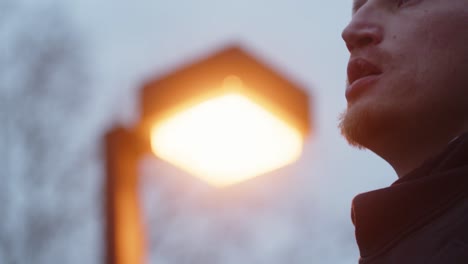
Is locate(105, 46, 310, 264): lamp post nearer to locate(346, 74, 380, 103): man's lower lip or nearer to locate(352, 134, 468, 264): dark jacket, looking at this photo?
locate(346, 74, 380, 103): man's lower lip

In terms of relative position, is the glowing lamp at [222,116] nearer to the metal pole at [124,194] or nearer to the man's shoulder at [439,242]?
the metal pole at [124,194]

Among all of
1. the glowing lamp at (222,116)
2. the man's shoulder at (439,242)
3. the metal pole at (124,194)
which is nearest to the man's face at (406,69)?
the man's shoulder at (439,242)

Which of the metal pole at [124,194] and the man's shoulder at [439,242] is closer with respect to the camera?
the man's shoulder at [439,242]

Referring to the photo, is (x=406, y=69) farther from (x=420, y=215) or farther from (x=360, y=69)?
(x=420, y=215)

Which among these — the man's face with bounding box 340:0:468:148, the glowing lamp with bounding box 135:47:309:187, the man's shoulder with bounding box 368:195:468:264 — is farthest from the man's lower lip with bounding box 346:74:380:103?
the glowing lamp with bounding box 135:47:309:187

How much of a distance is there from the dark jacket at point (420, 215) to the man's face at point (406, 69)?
20 cm

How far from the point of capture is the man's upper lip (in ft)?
7.20

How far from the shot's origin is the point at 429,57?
6.97 ft

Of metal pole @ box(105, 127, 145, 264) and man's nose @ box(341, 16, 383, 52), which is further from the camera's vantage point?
metal pole @ box(105, 127, 145, 264)

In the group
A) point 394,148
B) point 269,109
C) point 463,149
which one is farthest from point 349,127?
point 269,109

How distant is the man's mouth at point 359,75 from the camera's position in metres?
2.18

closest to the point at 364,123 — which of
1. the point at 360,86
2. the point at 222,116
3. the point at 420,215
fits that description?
the point at 360,86

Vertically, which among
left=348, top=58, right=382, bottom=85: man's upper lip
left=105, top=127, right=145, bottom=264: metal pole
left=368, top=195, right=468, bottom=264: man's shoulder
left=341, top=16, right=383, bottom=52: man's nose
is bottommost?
left=105, top=127, right=145, bottom=264: metal pole

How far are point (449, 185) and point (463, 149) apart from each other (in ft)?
0.28
